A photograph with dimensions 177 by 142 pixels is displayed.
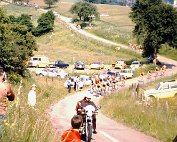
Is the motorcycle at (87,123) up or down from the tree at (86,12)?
up

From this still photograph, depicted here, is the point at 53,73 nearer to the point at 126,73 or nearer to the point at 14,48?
the point at 126,73

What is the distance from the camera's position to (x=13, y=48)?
123 feet

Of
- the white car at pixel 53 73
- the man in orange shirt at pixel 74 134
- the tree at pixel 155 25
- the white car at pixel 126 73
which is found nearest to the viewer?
the man in orange shirt at pixel 74 134

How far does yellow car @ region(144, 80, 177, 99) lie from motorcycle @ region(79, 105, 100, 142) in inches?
867

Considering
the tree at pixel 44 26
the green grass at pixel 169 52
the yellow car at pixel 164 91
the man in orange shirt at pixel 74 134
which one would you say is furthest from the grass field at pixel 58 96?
the green grass at pixel 169 52

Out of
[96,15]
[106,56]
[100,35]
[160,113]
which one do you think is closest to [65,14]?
[96,15]

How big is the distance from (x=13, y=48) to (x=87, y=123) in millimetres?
24103

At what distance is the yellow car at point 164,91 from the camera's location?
122 feet

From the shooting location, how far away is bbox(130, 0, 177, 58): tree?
226 ft

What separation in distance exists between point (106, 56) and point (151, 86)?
33.2m

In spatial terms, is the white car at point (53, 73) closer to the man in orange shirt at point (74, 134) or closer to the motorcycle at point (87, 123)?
the motorcycle at point (87, 123)

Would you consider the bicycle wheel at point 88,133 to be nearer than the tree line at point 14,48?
Yes

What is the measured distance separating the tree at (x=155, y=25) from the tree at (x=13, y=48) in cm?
2912

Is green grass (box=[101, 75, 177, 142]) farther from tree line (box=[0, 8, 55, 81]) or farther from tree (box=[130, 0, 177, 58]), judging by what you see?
tree (box=[130, 0, 177, 58])
